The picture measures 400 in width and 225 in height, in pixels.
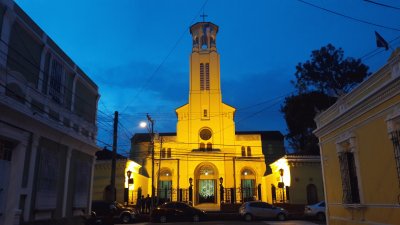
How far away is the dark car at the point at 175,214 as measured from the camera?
25.7m

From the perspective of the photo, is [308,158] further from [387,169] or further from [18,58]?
[18,58]

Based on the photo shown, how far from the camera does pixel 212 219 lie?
27625mm

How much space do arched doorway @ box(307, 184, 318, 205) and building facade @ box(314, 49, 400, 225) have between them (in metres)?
17.9

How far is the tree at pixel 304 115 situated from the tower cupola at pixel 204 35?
13.9 metres

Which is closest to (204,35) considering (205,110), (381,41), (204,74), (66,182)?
(204,74)

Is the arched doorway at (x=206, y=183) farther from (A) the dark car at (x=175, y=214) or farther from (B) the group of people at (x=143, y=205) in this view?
(A) the dark car at (x=175, y=214)

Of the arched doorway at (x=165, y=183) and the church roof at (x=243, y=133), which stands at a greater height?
the church roof at (x=243, y=133)

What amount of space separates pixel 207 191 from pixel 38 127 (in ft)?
107

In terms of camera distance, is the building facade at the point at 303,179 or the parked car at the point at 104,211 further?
the building facade at the point at 303,179

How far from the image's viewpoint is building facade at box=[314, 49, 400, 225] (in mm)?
11008

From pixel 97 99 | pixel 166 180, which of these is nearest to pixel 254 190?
pixel 166 180

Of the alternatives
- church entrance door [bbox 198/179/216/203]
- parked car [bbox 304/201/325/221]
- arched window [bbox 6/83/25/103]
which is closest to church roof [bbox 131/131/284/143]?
church entrance door [bbox 198/179/216/203]

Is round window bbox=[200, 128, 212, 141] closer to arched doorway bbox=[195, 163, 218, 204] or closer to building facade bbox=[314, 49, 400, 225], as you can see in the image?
arched doorway bbox=[195, 163, 218, 204]

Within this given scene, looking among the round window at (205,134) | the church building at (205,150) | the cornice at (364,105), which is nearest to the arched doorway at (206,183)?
the church building at (205,150)
